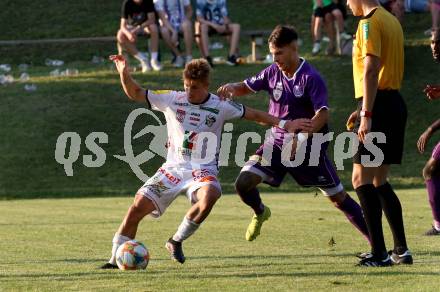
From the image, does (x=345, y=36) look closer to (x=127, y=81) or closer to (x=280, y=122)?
(x=280, y=122)

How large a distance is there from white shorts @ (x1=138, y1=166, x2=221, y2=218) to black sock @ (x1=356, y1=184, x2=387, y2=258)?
1.25m

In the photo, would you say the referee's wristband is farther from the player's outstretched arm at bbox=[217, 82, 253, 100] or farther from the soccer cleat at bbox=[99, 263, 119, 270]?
the soccer cleat at bbox=[99, 263, 119, 270]

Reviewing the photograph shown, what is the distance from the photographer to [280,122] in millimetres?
10281

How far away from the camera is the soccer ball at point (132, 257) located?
31.0 ft

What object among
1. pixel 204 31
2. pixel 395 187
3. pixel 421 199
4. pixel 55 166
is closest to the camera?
pixel 421 199

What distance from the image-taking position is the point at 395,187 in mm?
20375

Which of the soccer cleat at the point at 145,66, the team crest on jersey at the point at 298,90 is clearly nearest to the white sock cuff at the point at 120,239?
the team crest on jersey at the point at 298,90

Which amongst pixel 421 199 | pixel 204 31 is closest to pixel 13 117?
pixel 204 31

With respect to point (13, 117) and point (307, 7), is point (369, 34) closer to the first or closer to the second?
point (13, 117)

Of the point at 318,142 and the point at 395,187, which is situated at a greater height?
the point at 318,142

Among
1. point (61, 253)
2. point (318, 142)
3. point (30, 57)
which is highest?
point (318, 142)

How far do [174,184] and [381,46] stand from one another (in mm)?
2139

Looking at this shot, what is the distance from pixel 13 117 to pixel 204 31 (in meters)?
4.49

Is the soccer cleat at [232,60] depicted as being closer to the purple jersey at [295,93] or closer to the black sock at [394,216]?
the purple jersey at [295,93]
